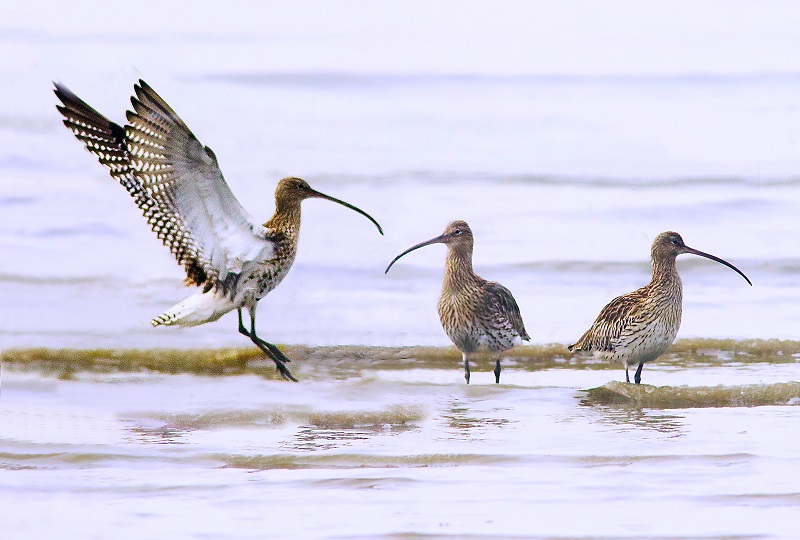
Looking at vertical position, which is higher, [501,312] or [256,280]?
[256,280]

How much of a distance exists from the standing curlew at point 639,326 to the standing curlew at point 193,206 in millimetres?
1688

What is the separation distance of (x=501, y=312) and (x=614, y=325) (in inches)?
27.2

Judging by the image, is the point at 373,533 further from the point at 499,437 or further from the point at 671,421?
the point at 671,421

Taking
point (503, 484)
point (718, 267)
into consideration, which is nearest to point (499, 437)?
point (503, 484)

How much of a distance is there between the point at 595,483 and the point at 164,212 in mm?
2782

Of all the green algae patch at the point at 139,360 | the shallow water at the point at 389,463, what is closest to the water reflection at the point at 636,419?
the shallow water at the point at 389,463

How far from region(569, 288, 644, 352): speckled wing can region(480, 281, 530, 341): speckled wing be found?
38cm

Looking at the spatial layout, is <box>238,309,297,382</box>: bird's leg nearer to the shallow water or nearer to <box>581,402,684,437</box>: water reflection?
the shallow water

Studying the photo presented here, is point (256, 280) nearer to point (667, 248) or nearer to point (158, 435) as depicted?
point (158, 435)

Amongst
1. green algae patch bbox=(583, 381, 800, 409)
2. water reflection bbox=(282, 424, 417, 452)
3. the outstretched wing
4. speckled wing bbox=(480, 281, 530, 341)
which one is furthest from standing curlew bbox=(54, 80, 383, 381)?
green algae patch bbox=(583, 381, 800, 409)

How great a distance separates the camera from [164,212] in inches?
306

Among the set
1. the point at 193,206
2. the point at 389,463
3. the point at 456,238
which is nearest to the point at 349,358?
the point at 456,238

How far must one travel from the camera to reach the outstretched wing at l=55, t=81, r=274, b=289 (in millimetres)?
7320

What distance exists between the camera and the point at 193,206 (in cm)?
773
